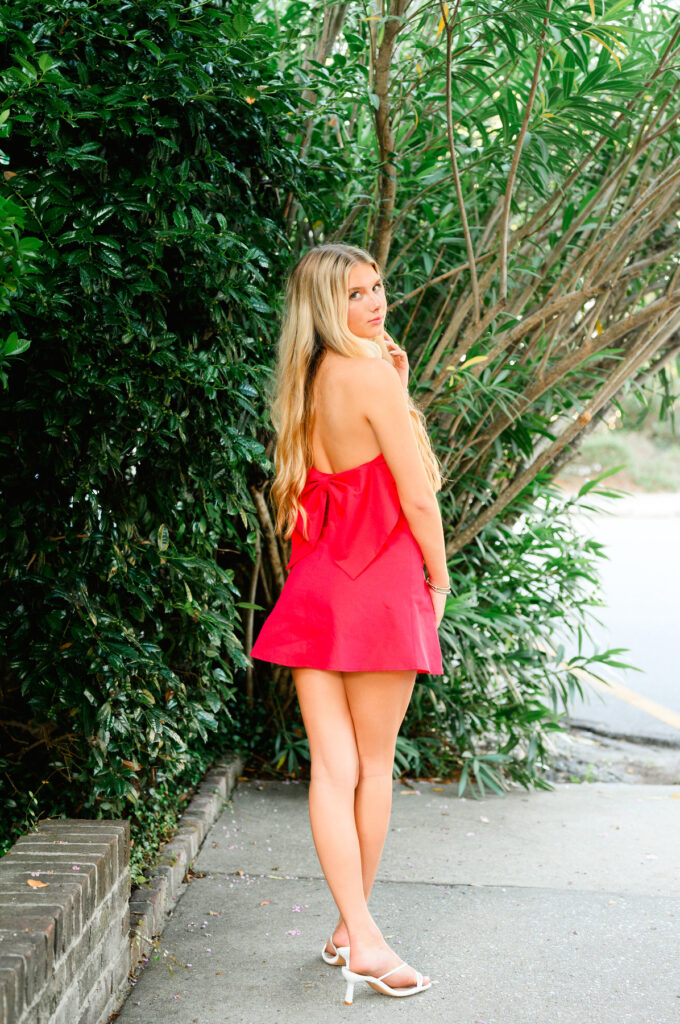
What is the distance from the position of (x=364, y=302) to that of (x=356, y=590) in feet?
2.47

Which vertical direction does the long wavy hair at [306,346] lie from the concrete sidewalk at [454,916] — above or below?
above

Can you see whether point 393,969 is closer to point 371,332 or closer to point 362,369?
point 362,369

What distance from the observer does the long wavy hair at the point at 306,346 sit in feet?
8.07

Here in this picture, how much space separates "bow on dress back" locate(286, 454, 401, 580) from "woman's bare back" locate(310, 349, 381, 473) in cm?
3

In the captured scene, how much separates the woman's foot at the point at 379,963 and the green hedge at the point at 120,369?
0.71 m

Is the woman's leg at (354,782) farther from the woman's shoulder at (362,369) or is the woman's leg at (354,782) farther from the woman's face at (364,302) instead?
the woman's face at (364,302)

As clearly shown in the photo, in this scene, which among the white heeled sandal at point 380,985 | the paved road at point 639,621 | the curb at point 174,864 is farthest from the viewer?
the paved road at point 639,621

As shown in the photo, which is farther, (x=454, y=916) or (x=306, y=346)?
(x=454, y=916)

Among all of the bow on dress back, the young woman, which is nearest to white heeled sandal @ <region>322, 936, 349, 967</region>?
the young woman

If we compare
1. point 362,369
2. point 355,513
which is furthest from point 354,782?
point 362,369

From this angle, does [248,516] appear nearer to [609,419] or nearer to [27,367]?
[27,367]

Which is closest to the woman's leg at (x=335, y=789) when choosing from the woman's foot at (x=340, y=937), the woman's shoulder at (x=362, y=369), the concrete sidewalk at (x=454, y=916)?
the woman's foot at (x=340, y=937)

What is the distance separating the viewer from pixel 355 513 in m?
2.44

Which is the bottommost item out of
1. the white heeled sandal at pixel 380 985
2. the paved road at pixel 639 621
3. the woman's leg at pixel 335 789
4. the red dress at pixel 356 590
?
the paved road at pixel 639 621
